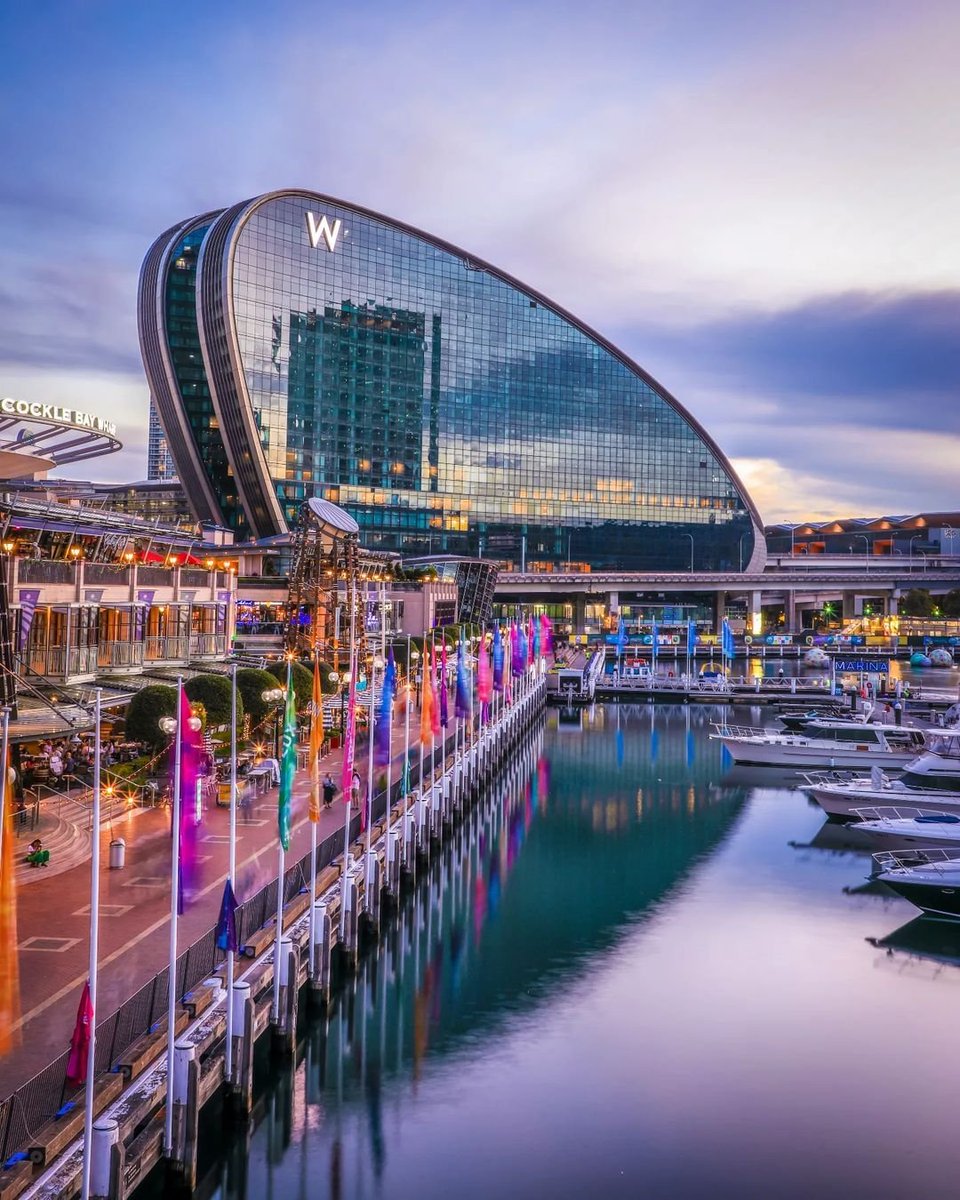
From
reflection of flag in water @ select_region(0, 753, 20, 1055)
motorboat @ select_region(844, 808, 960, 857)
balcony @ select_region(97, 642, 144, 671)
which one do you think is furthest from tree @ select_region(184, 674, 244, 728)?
motorboat @ select_region(844, 808, 960, 857)

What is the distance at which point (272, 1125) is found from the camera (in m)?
23.5

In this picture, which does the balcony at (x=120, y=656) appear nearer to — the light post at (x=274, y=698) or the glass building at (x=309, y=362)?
the light post at (x=274, y=698)

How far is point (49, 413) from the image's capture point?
38375mm

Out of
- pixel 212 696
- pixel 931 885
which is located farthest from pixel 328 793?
pixel 931 885

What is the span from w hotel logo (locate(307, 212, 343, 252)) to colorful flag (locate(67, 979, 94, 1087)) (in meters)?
173

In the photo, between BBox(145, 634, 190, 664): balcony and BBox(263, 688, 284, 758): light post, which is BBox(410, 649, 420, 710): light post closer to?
BBox(145, 634, 190, 664): balcony

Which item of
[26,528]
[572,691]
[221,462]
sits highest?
[221,462]

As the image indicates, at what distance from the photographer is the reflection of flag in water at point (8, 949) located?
1931 cm

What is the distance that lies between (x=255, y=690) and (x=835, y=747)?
36.8 meters

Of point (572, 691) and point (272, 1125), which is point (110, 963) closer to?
point (272, 1125)

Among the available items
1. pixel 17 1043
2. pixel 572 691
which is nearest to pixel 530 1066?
pixel 17 1043

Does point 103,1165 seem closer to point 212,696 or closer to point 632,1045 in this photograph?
point 632,1045

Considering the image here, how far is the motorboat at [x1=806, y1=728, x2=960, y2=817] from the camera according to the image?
49.5 meters

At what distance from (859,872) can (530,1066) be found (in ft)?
78.3
